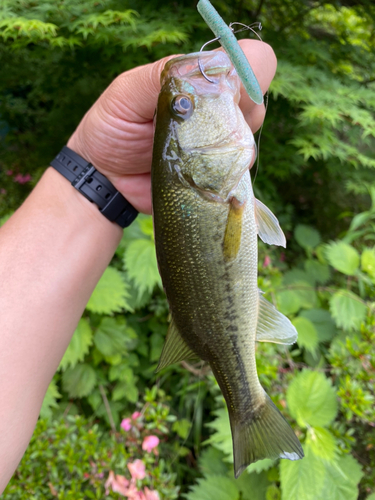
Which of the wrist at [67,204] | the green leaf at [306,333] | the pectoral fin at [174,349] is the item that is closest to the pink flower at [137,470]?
the pectoral fin at [174,349]

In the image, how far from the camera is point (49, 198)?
1.58 m

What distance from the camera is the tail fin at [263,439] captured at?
3.66 feet

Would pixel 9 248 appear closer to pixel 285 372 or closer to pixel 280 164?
pixel 285 372

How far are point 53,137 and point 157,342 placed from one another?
2674mm

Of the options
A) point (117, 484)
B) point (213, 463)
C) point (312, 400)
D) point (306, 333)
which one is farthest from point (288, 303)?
point (117, 484)

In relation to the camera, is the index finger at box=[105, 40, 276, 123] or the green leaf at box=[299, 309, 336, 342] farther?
the green leaf at box=[299, 309, 336, 342]

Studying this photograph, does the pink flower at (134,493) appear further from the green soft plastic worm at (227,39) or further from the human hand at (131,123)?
the green soft plastic worm at (227,39)

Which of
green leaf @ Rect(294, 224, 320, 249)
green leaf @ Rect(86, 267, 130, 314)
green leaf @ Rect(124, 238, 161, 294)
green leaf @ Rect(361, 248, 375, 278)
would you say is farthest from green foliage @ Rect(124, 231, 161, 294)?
green leaf @ Rect(294, 224, 320, 249)

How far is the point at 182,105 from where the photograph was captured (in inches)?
41.0

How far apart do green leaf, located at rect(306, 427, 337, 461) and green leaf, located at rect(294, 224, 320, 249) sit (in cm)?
202

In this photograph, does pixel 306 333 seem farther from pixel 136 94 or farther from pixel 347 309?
pixel 136 94

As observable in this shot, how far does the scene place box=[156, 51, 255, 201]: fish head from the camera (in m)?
1.04

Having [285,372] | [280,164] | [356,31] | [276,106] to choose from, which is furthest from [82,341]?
[356,31]

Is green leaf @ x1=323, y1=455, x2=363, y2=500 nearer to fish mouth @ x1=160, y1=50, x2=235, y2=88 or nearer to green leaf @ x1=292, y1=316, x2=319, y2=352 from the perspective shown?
green leaf @ x1=292, y1=316, x2=319, y2=352
